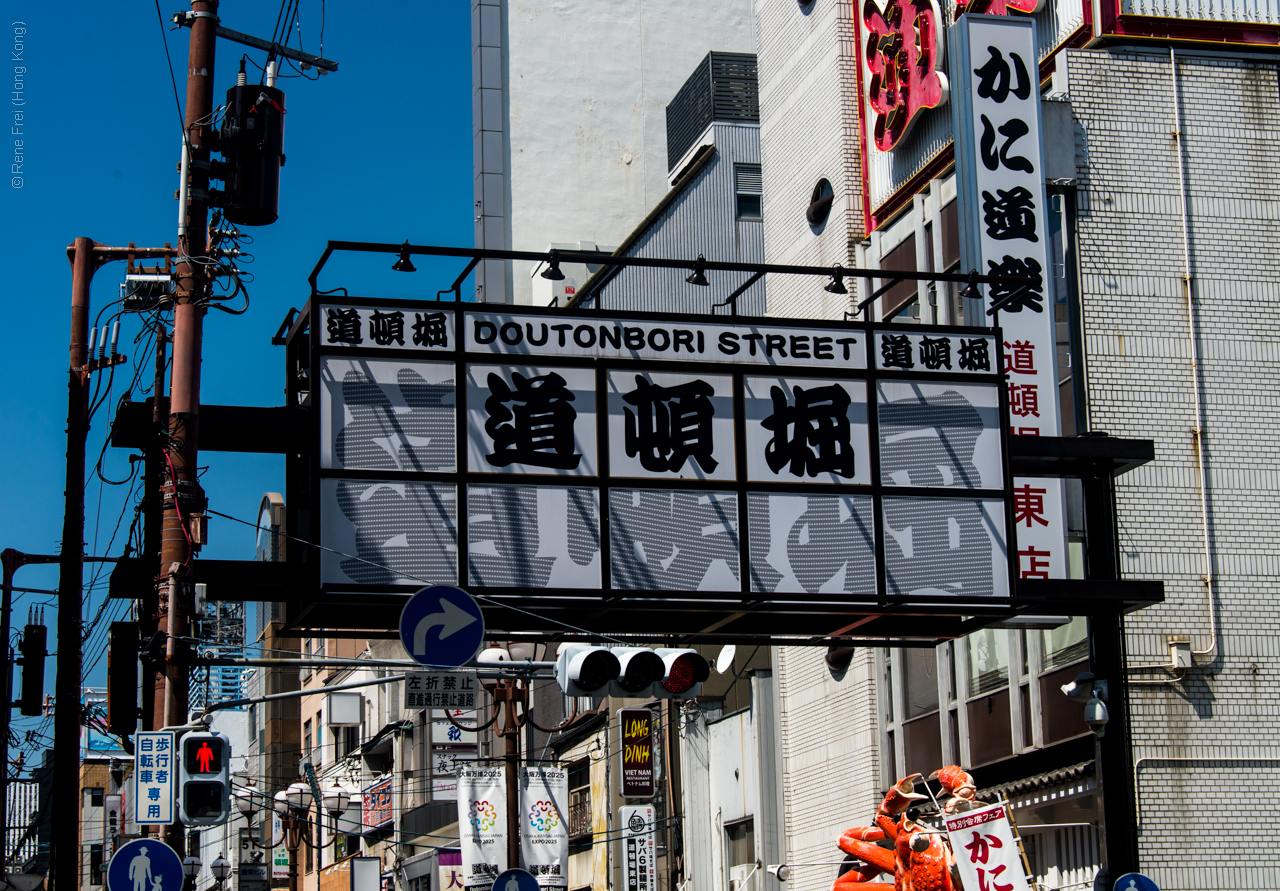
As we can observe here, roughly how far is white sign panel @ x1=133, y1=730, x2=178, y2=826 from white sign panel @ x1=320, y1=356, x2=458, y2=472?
12.6 ft

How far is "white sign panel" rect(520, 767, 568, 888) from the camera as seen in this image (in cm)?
3278

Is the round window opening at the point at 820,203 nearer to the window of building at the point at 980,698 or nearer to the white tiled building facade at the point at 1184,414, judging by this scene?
the white tiled building facade at the point at 1184,414

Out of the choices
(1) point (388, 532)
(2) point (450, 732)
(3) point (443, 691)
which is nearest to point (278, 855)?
(2) point (450, 732)

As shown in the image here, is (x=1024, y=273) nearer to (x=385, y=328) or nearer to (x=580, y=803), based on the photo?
(x=385, y=328)

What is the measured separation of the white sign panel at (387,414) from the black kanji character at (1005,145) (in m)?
9.72

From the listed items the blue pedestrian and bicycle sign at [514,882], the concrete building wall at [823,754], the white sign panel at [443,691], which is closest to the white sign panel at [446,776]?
the white sign panel at [443,691]

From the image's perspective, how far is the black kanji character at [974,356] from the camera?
19.4 meters

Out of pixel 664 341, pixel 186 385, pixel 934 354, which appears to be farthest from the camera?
pixel 934 354

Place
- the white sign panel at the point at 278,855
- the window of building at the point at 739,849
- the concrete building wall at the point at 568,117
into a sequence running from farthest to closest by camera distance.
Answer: the white sign panel at the point at 278,855, the concrete building wall at the point at 568,117, the window of building at the point at 739,849

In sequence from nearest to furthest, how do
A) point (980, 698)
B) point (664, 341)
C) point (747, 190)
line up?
1. point (664, 341)
2. point (980, 698)
3. point (747, 190)

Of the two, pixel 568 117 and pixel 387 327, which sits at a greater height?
pixel 568 117

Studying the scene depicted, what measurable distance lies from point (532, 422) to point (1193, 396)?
10.8 m

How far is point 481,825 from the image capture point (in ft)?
109

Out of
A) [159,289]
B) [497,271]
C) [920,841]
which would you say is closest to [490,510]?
[920,841]
